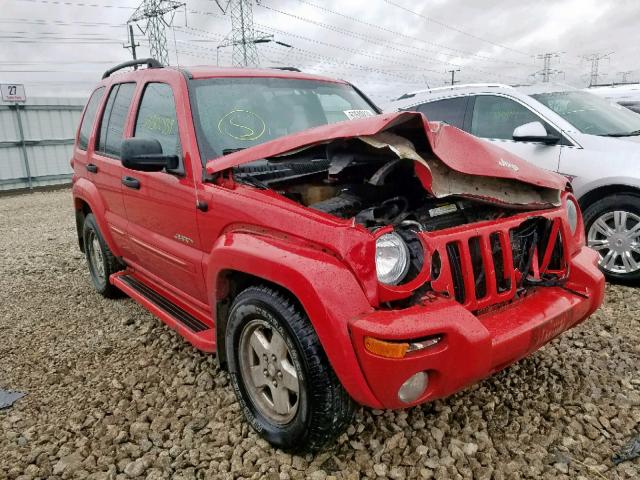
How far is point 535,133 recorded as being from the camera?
14.8 ft

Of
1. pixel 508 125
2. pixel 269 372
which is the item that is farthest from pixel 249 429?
pixel 508 125

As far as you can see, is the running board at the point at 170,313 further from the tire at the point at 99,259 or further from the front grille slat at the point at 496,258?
the front grille slat at the point at 496,258

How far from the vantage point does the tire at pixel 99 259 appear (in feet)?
13.9

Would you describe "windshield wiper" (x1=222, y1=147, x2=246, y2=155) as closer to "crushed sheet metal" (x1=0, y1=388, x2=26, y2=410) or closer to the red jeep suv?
the red jeep suv

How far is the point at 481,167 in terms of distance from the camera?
7.50 ft

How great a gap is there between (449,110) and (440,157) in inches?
146

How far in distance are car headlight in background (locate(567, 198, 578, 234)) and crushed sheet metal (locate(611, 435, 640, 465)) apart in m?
1.13

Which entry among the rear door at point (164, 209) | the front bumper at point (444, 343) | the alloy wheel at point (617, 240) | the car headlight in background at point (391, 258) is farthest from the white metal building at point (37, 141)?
the front bumper at point (444, 343)

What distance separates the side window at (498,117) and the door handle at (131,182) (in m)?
3.62

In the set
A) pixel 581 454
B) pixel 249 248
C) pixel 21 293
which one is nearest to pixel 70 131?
pixel 21 293

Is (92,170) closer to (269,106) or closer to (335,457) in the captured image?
(269,106)

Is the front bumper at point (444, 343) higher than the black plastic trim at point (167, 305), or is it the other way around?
the front bumper at point (444, 343)

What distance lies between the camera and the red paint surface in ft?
6.07

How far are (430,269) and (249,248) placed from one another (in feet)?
2.62
